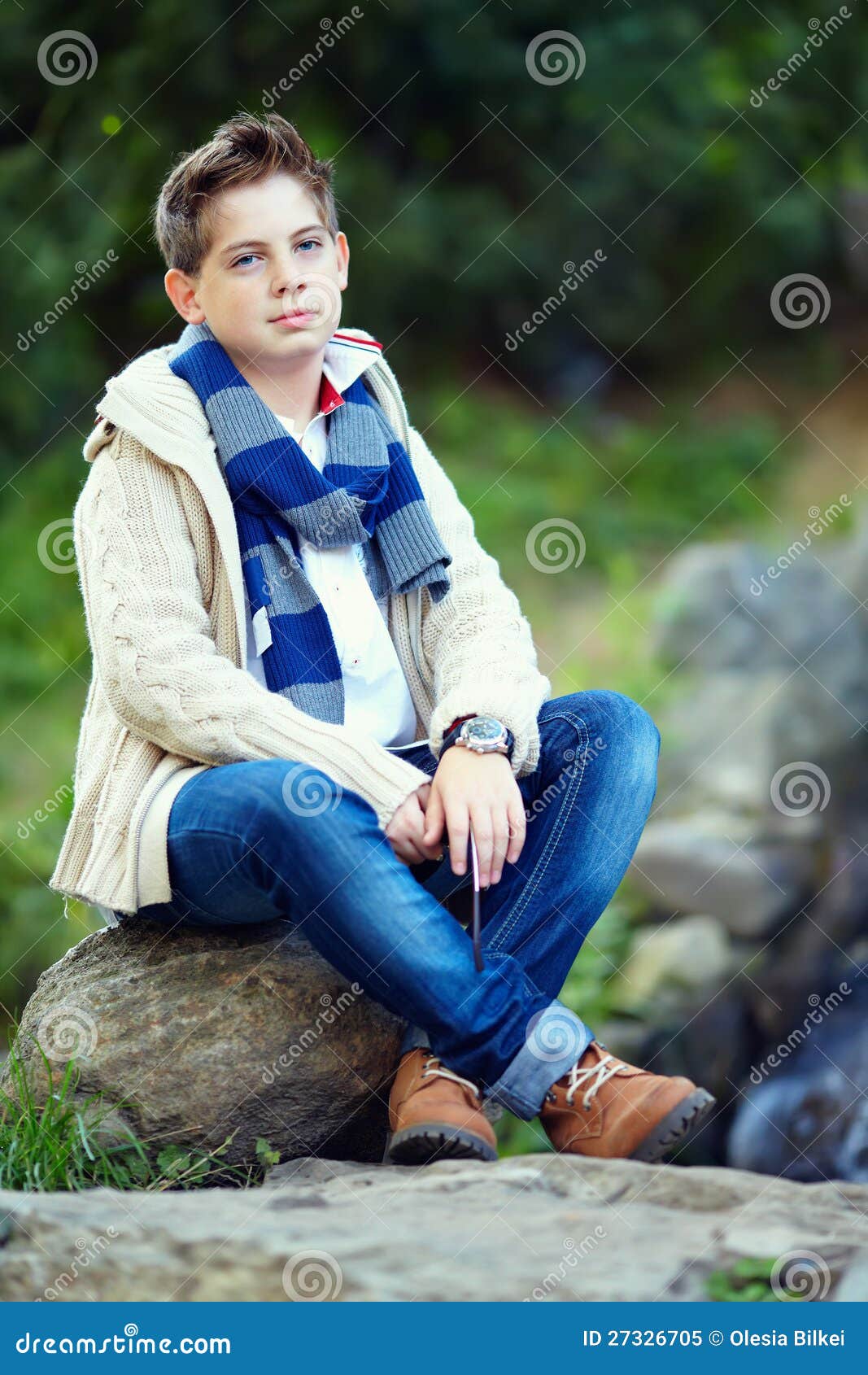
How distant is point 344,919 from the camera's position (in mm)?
1727

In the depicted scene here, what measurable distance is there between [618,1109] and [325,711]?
667 mm

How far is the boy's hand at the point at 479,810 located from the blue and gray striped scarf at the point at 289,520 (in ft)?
0.75

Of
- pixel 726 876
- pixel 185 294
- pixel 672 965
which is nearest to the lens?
pixel 185 294

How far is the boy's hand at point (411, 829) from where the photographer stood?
1834 mm

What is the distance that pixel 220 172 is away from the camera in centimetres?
197

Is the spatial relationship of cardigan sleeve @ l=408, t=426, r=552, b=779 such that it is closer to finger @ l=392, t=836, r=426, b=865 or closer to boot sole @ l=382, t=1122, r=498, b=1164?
finger @ l=392, t=836, r=426, b=865

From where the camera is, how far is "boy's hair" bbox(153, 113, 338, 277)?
77.8 inches

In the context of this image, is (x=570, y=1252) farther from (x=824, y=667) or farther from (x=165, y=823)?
(x=824, y=667)

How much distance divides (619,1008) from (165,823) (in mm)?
2813

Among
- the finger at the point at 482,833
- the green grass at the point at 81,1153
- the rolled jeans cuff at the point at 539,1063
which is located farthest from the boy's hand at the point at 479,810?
the green grass at the point at 81,1153

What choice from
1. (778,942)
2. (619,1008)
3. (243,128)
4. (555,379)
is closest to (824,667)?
(778,942)

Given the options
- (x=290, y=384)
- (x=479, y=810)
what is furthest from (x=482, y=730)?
(x=290, y=384)

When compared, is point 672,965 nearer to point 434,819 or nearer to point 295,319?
point 434,819

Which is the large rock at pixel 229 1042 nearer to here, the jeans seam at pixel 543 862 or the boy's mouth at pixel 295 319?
the jeans seam at pixel 543 862
